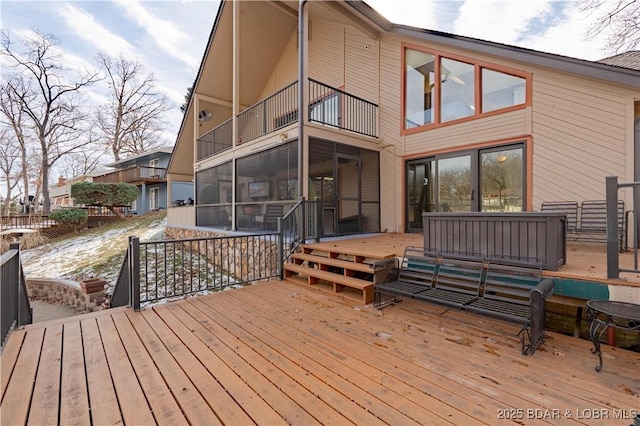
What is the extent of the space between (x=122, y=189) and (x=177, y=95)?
45.6 feet

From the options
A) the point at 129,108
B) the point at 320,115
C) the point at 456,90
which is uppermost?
the point at 129,108

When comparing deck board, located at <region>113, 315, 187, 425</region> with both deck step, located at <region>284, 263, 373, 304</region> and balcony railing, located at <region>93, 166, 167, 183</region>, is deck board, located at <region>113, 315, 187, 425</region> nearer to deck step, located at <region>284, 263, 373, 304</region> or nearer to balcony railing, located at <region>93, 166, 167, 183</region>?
deck step, located at <region>284, 263, 373, 304</region>

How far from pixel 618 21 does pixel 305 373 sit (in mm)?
11008

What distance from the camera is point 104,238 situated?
1372cm

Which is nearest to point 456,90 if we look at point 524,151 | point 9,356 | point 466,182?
point 524,151

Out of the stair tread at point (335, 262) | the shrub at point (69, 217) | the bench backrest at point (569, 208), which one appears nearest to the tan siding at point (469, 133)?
the bench backrest at point (569, 208)

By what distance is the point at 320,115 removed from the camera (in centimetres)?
975

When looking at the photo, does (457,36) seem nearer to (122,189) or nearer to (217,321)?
(217,321)

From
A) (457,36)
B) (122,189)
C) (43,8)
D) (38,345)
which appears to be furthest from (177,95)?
(38,345)

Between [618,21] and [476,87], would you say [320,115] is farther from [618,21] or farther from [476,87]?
[618,21]

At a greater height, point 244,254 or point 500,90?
point 500,90

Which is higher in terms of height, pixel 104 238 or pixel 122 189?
pixel 122 189

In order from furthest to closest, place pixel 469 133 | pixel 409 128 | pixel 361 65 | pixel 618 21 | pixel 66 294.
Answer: pixel 361 65 < pixel 409 128 < pixel 66 294 < pixel 618 21 < pixel 469 133

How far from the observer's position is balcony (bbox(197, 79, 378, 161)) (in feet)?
26.8
